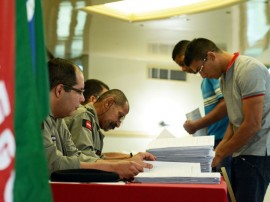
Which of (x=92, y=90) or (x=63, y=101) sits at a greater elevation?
(x=63, y=101)

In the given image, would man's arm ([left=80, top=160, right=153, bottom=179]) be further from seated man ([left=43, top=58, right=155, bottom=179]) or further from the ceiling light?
the ceiling light

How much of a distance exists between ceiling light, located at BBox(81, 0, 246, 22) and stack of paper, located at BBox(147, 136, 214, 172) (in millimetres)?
3756

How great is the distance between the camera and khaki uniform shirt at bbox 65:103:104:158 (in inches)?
96.3

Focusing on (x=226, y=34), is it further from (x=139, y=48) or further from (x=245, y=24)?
(x=139, y=48)

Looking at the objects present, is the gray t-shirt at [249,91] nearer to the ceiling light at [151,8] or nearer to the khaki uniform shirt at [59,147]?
the khaki uniform shirt at [59,147]

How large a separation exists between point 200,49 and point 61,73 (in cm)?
97

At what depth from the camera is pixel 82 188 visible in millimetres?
1396

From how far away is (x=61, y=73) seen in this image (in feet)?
6.77

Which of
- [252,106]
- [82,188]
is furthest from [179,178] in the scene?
[252,106]

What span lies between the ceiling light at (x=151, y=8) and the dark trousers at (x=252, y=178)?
333 cm

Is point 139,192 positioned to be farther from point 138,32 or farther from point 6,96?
point 138,32

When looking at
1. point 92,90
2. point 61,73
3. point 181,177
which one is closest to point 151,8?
point 92,90

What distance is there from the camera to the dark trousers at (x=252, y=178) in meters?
2.37

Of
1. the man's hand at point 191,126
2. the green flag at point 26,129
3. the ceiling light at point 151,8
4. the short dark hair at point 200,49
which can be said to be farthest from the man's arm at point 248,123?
→ the ceiling light at point 151,8
